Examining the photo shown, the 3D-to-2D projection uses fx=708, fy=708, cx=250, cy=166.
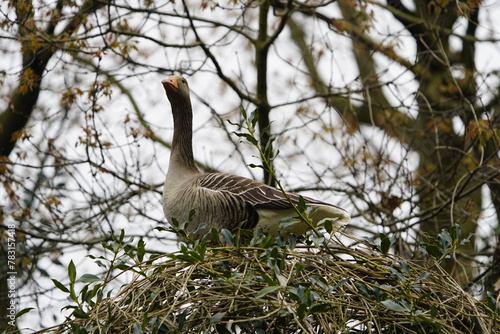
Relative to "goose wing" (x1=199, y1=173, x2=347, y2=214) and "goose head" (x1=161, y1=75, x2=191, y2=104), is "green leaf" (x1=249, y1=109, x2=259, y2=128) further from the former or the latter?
"goose head" (x1=161, y1=75, x2=191, y2=104)

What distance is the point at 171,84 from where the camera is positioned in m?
4.90

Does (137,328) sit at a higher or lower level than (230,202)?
lower

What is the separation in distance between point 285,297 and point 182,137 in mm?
2672

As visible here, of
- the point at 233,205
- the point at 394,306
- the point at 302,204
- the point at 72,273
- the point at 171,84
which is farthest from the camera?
the point at 171,84

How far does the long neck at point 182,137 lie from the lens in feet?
16.0

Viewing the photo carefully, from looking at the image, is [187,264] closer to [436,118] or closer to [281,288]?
[281,288]

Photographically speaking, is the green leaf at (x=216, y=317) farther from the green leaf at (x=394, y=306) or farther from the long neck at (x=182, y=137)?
the long neck at (x=182, y=137)

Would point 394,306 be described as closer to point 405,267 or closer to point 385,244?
point 405,267

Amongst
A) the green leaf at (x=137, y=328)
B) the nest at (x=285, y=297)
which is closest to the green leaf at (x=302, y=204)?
the nest at (x=285, y=297)

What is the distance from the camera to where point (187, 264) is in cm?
271

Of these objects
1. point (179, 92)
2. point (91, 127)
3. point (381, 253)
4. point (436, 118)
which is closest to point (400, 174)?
point (436, 118)

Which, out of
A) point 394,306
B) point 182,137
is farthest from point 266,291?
point 182,137

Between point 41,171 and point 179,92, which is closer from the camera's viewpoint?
point 179,92

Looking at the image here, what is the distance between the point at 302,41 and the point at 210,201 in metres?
6.63
